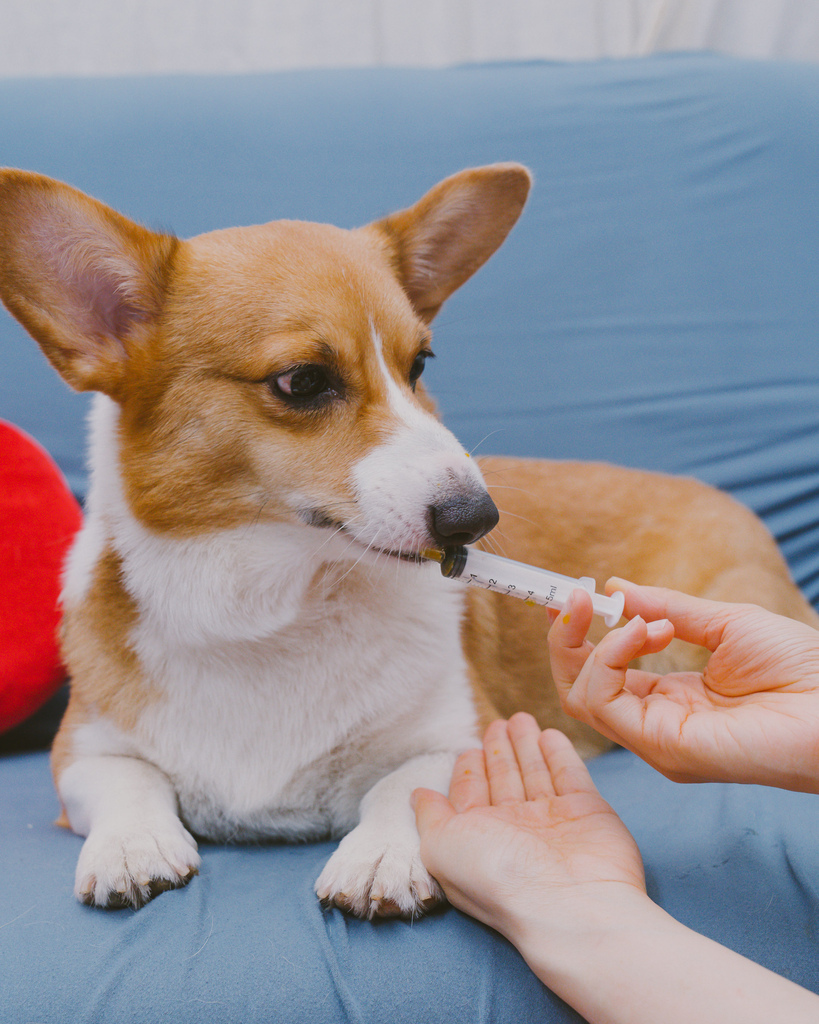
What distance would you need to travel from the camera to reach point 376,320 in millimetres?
1315

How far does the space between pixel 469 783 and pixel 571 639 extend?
12.6 inches

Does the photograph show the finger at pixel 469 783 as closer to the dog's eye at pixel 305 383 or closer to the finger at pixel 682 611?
the finger at pixel 682 611

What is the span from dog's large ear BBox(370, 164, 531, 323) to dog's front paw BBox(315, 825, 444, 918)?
1063 millimetres

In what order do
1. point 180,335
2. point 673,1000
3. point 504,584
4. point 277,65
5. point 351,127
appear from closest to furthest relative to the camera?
point 673,1000 → point 504,584 → point 180,335 → point 351,127 → point 277,65

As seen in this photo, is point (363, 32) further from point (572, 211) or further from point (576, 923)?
point (576, 923)

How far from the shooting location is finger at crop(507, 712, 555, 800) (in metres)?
1.22

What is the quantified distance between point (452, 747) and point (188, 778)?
1.49 ft

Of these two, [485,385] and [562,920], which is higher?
[485,385]

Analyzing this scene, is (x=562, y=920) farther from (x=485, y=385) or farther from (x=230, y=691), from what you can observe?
(x=485, y=385)

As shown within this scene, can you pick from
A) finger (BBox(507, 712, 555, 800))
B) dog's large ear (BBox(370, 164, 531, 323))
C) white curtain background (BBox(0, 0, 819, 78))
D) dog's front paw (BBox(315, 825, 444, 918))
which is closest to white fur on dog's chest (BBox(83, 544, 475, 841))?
finger (BBox(507, 712, 555, 800))

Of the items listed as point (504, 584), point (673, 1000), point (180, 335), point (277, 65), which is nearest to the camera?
point (673, 1000)

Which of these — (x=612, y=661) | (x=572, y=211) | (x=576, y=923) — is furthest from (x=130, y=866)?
(x=572, y=211)

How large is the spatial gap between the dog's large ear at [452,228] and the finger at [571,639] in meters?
0.82

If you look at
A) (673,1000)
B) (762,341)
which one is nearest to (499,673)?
(673,1000)
